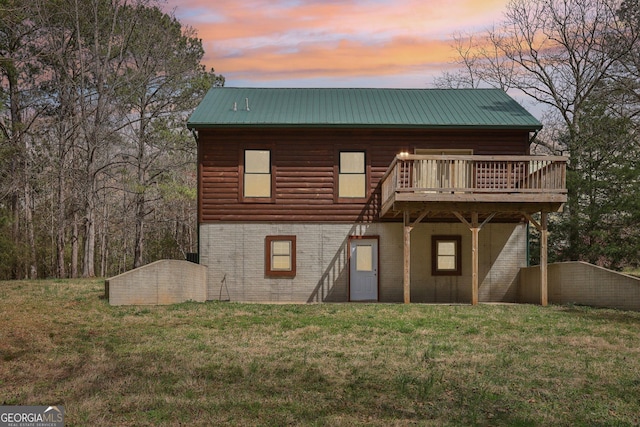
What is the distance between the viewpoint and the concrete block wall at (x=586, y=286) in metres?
20.2

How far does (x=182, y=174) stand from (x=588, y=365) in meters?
28.8

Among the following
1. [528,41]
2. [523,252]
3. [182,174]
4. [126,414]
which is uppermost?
[528,41]

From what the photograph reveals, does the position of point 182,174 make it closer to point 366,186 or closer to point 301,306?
point 366,186

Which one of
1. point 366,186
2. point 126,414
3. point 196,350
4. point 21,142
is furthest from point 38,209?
point 126,414

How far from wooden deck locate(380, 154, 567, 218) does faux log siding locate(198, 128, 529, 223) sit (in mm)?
2276

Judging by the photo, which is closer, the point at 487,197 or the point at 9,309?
the point at 9,309

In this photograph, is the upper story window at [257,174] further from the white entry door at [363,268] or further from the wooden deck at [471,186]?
the wooden deck at [471,186]

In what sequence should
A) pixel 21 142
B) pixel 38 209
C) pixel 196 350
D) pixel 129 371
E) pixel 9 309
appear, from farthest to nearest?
pixel 38 209 < pixel 21 142 < pixel 9 309 < pixel 196 350 < pixel 129 371

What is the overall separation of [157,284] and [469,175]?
368 inches

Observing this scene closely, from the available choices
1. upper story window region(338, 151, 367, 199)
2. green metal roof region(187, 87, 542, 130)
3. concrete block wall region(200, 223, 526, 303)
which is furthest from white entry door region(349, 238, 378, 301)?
green metal roof region(187, 87, 542, 130)

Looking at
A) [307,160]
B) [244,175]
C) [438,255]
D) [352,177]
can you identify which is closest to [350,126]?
[352,177]

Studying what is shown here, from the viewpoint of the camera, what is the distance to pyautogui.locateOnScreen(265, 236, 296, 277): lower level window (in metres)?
23.7

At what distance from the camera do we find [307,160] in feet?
78.6

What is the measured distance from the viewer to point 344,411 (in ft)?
30.4
